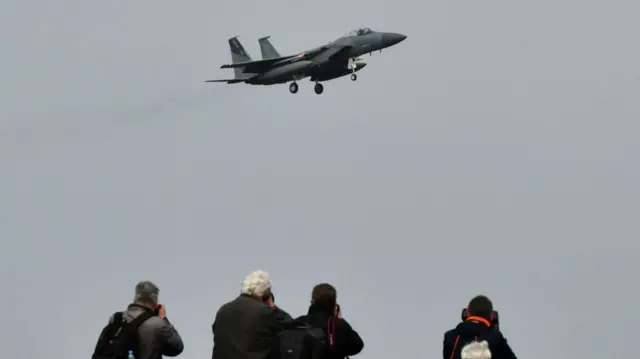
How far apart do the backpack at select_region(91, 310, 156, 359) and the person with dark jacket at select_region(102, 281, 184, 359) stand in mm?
40

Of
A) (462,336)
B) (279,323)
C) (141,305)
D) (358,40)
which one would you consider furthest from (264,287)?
(358,40)

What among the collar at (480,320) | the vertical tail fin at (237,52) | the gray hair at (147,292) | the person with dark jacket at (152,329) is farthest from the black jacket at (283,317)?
the vertical tail fin at (237,52)

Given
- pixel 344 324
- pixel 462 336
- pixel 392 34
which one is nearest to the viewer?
pixel 462 336

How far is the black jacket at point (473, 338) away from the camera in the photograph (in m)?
11.3

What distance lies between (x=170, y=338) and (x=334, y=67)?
147 feet

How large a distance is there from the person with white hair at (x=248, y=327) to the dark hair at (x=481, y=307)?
6.59ft

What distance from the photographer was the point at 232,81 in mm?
58625

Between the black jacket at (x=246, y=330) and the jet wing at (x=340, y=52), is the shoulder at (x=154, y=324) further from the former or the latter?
the jet wing at (x=340, y=52)

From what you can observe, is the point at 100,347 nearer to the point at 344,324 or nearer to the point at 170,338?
the point at 170,338

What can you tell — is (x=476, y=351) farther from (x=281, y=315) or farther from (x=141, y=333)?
(x=141, y=333)

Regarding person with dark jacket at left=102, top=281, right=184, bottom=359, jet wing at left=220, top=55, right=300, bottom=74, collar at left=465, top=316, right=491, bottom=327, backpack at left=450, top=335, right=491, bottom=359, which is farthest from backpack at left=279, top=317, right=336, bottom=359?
jet wing at left=220, top=55, right=300, bottom=74

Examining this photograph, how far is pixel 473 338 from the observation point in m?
11.4

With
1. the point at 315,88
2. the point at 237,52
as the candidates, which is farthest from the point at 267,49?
the point at 315,88

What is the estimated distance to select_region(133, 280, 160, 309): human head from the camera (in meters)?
12.2
